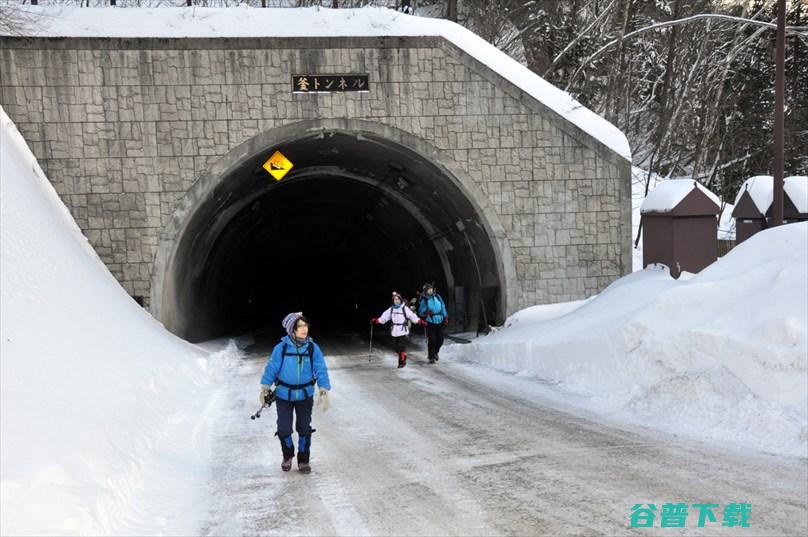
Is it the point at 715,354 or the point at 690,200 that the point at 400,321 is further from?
the point at 715,354

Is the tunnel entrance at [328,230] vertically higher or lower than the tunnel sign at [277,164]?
lower

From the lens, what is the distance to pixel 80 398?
8055 mm

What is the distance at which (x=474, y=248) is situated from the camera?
68.0 feet

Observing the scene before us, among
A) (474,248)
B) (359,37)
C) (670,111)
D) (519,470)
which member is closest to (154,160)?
(359,37)

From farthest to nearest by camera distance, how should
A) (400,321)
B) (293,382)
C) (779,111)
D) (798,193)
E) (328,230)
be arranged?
(328,230) → (798,193) → (400,321) → (779,111) → (293,382)

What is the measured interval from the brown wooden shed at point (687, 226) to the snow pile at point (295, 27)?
3.47m

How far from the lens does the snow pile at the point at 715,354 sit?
8.70 meters

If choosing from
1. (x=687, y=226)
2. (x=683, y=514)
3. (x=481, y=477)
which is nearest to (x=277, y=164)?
(x=687, y=226)

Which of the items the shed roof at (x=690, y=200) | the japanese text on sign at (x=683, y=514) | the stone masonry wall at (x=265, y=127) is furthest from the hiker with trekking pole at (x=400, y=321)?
the japanese text on sign at (x=683, y=514)

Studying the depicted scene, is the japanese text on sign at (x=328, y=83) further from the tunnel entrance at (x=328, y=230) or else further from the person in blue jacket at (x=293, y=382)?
the person in blue jacket at (x=293, y=382)

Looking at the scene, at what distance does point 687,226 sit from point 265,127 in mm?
8874

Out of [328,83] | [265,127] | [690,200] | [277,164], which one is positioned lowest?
[690,200]

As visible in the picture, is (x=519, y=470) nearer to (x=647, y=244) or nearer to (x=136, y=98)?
(x=647, y=244)

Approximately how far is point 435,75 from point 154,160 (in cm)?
637
